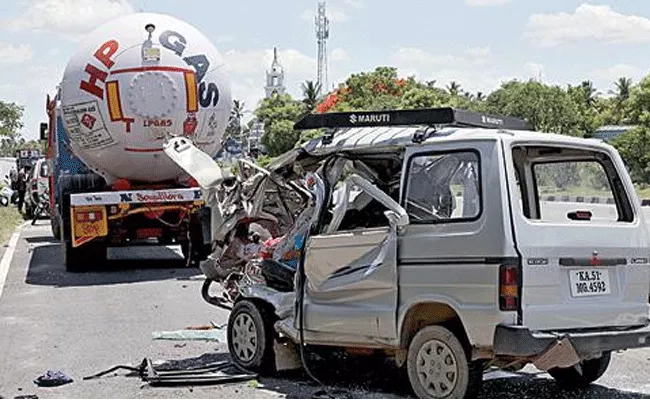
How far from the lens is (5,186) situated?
153 ft

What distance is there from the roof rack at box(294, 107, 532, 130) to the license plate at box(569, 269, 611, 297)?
1291 millimetres

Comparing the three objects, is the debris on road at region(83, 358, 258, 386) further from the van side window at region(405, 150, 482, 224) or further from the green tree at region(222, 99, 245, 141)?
the green tree at region(222, 99, 245, 141)

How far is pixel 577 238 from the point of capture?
23.5 ft

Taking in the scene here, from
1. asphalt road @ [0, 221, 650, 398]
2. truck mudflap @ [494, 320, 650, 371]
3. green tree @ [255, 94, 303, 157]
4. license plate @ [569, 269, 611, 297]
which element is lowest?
asphalt road @ [0, 221, 650, 398]

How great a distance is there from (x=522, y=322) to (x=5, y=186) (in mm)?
42533

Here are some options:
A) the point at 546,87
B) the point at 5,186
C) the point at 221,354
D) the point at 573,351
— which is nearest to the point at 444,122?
the point at 573,351

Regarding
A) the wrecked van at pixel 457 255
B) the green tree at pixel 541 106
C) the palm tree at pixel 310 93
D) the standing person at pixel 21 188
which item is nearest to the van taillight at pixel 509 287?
the wrecked van at pixel 457 255

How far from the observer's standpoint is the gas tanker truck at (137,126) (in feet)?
52.2

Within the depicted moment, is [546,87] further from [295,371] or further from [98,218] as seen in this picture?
[295,371]

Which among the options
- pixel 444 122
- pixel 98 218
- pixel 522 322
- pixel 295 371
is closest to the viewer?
pixel 522 322

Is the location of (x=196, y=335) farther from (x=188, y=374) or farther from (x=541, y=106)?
(x=541, y=106)

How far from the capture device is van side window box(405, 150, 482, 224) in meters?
7.14

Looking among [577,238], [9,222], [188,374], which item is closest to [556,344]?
[577,238]

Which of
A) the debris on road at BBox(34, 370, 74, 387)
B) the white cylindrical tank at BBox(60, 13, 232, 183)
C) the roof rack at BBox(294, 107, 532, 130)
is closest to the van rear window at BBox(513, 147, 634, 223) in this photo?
the roof rack at BBox(294, 107, 532, 130)
